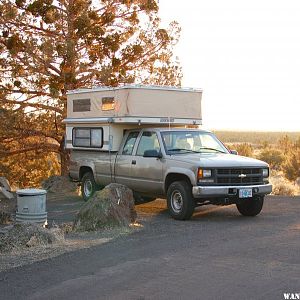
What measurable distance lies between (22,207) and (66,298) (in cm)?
531

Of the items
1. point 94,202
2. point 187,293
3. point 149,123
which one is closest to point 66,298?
point 187,293

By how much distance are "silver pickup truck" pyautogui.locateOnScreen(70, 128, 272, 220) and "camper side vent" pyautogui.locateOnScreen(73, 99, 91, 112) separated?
138cm

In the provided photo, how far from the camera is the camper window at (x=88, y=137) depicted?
576 inches

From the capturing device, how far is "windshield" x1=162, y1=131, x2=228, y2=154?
12.6 meters

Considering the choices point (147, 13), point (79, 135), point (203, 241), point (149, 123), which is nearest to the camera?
point (203, 241)

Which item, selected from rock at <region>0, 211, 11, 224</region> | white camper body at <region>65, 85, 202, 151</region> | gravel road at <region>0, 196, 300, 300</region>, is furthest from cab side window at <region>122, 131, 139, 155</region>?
gravel road at <region>0, 196, 300, 300</region>

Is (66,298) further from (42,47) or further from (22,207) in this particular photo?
(42,47)

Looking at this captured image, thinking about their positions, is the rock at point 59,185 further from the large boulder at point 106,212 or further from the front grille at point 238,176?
the front grille at point 238,176

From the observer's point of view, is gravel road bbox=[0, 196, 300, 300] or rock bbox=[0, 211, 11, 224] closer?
gravel road bbox=[0, 196, 300, 300]

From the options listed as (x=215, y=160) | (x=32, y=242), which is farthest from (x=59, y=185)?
(x=32, y=242)

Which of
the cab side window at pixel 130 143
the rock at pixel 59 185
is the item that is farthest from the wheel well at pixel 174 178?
the rock at pixel 59 185

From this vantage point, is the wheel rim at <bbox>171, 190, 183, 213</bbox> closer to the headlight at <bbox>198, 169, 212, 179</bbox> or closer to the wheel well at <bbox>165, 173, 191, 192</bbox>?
the wheel well at <bbox>165, 173, 191, 192</bbox>

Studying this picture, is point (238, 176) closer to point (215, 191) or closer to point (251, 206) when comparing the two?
point (215, 191)

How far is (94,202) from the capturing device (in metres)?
11.1
